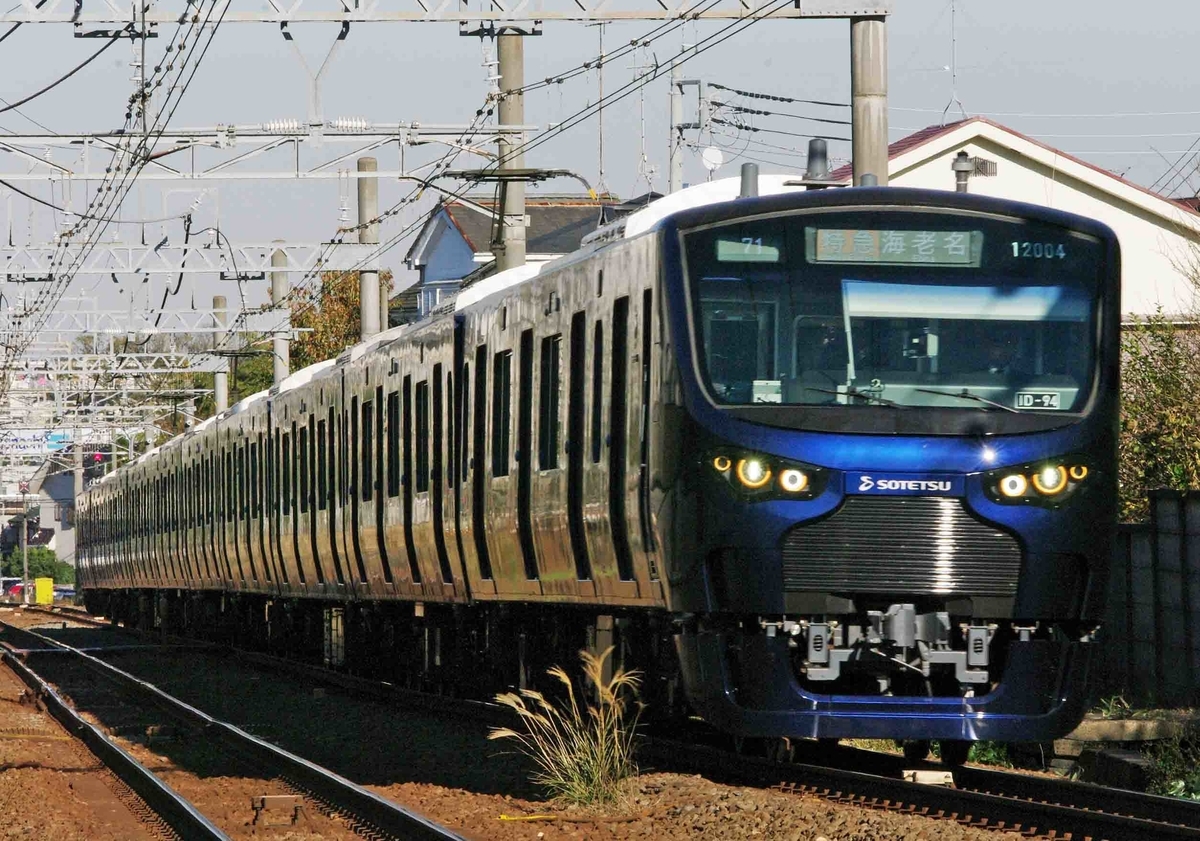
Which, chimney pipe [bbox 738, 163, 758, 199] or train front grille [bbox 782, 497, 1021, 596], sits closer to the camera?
train front grille [bbox 782, 497, 1021, 596]

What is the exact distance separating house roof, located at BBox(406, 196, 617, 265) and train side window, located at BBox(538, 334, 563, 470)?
35.1 meters

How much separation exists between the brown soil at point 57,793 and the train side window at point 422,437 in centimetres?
327

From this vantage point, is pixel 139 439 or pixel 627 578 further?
pixel 139 439

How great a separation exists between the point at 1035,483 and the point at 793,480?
1125mm

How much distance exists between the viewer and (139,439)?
88438mm

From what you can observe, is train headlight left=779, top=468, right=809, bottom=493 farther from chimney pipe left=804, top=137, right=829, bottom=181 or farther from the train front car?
chimney pipe left=804, top=137, right=829, bottom=181

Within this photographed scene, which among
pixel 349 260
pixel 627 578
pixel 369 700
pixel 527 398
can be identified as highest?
pixel 349 260

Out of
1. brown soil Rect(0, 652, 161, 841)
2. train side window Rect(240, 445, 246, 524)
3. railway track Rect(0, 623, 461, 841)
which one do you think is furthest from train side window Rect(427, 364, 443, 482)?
train side window Rect(240, 445, 246, 524)

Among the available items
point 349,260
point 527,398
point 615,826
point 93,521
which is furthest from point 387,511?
point 93,521

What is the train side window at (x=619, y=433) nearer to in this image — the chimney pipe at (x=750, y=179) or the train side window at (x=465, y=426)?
the chimney pipe at (x=750, y=179)

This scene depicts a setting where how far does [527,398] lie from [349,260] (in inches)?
735

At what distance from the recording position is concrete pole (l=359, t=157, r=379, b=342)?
28.7 metres

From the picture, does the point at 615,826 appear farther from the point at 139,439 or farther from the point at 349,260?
the point at 139,439

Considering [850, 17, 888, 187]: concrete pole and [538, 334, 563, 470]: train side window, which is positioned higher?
[850, 17, 888, 187]: concrete pole
